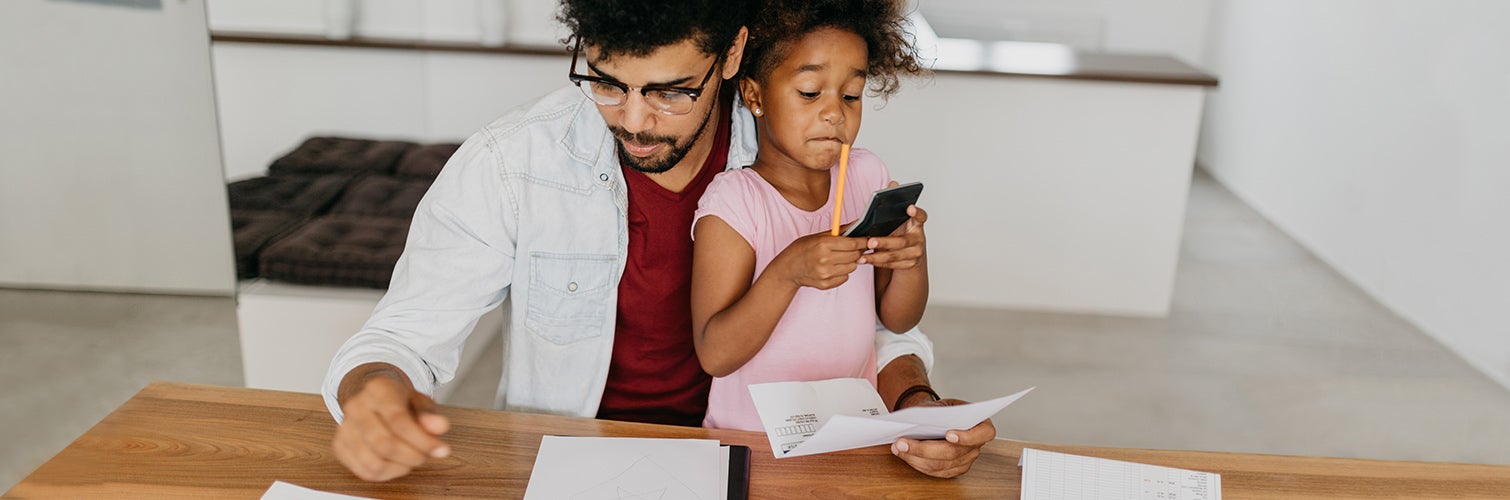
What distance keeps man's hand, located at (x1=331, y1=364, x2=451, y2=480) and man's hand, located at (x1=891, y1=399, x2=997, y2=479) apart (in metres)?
0.49

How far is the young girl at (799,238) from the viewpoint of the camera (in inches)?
49.8

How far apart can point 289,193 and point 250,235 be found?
179 mm

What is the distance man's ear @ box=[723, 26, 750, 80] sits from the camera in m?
1.34

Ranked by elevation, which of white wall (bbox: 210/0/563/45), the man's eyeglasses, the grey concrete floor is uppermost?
white wall (bbox: 210/0/563/45)

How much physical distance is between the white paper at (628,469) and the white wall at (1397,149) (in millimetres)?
2938

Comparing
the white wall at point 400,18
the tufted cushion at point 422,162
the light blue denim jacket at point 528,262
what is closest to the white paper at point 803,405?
the light blue denim jacket at point 528,262

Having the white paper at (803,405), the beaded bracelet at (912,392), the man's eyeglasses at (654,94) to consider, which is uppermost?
the man's eyeglasses at (654,94)

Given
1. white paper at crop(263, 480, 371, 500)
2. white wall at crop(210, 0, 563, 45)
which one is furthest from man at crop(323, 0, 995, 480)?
white wall at crop(210, 0, 563, 45)

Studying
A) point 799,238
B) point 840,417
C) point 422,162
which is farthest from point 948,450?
point 422,162

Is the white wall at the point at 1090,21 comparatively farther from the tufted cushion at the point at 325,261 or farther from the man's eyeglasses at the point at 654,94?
the man's eyeglasses at the point at 654,94

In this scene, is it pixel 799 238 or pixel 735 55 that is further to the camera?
pixel 735 55

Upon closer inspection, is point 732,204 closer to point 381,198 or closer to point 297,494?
point 297,494

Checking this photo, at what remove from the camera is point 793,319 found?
4.64 ft

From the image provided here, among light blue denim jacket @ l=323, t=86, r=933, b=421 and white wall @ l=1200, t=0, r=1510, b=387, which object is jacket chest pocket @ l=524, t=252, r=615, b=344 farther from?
white wall @ l=1200, t=0, r=1510, b=387
